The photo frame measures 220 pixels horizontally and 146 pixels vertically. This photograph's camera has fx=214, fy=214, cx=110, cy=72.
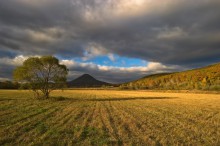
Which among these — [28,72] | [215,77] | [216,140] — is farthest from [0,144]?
[215,77]

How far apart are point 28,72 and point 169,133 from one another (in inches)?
1449

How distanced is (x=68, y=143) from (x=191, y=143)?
6.47 m

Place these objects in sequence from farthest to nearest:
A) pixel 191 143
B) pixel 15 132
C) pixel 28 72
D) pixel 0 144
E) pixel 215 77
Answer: pixel 215 77 < pixel 28 72 < pixel 15 132 < pixel 191 143 < pixel 0 144

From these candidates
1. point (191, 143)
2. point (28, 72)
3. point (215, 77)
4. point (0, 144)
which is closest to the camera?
point (0, 144)

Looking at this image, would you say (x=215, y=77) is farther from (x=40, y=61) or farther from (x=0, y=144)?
(x=0, y=144)

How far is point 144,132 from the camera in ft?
45.0

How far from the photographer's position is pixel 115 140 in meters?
11.5

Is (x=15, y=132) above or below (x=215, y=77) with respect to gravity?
below

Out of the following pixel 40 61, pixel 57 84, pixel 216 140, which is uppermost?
pixel 40 61

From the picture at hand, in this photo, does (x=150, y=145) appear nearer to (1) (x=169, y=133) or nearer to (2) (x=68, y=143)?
(1) (x=169, y=133)

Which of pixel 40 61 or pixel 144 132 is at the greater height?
pixel 40 61

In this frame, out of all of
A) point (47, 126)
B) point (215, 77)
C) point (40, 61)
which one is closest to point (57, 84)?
point (40, 61)

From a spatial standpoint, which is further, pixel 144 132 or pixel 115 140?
pixel 144 132

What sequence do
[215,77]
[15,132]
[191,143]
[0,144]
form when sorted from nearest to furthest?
1. [0,144]
2. [191,143]
3. [15,132]
4. [215,77]
